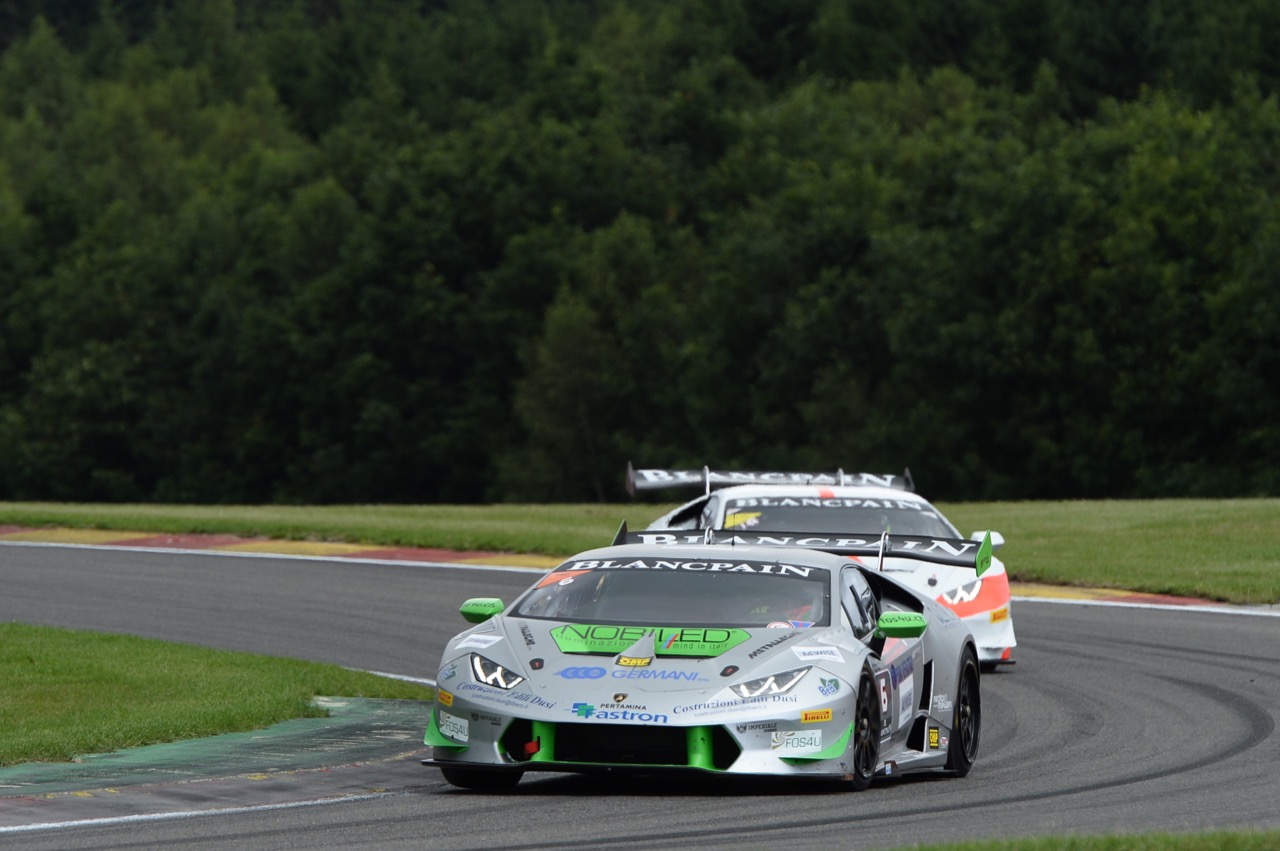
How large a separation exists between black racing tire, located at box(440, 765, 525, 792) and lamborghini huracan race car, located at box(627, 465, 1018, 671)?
4.99 m

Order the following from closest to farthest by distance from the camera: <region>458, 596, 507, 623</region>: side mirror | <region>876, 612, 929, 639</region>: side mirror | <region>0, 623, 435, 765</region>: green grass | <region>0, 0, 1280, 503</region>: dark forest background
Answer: <region>876, 612, 929, 639</region>: side mirror, <region>458, 596, 507, 623</region>: side mirror, <region>0, 623, 435, 765</region>: green grass, <region>0, 0, 1280, 503</region>: dark forest background

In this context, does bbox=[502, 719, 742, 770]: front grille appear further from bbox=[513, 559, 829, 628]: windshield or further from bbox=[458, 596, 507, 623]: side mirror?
bbox=[458, 596, 507, 623]: side mirror

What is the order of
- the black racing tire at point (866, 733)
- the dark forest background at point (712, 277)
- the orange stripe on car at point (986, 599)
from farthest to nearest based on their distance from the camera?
the dark forest background at point (712, 277)
the orange stripe on car at point (986, 599)
the black racing tire at point (866, 733)

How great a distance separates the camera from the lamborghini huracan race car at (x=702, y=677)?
8.74m

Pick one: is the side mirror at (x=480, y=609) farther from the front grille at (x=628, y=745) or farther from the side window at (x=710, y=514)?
the side window at (x=710, y=514)

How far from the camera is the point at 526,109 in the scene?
269ft

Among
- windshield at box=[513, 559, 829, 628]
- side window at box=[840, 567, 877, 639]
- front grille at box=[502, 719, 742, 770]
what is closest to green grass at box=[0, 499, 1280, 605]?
side window at box=[840, 567, 877, 639]

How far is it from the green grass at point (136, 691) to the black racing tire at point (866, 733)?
3.72 m

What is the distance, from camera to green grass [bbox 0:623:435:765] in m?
10.7

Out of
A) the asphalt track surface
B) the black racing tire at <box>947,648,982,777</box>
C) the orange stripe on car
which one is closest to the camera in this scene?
the asphalt track surface

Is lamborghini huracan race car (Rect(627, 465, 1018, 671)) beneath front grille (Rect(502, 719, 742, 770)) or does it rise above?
above

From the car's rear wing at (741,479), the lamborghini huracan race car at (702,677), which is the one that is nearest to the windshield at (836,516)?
the car's rear wing at (741,479)

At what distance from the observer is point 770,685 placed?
351 inches

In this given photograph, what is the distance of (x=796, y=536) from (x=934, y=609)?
245cm
